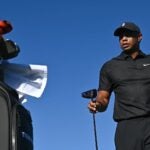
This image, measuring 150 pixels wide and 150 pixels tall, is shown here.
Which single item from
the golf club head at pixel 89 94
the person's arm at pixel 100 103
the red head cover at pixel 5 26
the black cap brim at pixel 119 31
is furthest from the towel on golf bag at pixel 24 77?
the black cap brim at pixel 119 31

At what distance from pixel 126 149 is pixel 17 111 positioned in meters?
1.02

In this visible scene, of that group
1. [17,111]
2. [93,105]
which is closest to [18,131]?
[17,111]

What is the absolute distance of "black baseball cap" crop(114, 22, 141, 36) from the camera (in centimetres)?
594

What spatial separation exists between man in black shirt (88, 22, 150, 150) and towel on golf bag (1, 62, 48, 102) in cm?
58

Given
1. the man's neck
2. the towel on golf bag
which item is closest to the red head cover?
the towel on golf bag

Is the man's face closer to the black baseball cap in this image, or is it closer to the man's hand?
the black baseball cap

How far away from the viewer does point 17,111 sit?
5371 mm

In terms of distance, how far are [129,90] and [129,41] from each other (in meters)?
0.56

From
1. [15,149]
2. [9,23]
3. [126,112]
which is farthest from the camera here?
[9,23]

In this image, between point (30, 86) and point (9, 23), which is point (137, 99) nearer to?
point (30, 86)

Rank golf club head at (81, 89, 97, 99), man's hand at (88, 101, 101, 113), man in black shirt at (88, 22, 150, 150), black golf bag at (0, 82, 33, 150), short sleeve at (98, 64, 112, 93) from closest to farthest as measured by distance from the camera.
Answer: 1. black golf bag at (0, 82, 33, 150)
2. man in black shirt at (88, 22, 150, 150)
3. man's hand at (88, 101, 101, 113)
4. golf club head at (81, 89, 97, 99)
5. short sleeve at (98, 64, 112, 93)

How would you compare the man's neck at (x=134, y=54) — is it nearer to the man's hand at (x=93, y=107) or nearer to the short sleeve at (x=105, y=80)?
the short sleeve at (x=105, y=80)

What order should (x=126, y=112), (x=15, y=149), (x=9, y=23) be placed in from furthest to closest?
(x=9, y=23) → (x=126, y=112) → (x=15, y=149)

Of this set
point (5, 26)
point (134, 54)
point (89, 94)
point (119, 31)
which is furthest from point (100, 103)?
point (5, 26)
